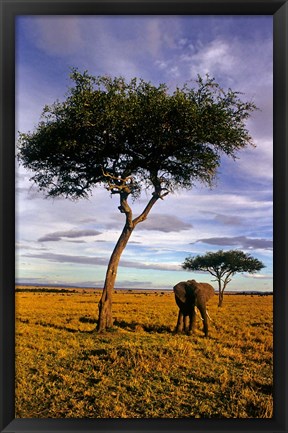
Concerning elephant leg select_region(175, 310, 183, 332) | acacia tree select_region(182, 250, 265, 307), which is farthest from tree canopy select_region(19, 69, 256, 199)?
elephant leg select_region(175, 310, 183, 332)

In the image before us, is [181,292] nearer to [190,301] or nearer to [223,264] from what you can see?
[190,301]

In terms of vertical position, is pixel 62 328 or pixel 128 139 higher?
pixel 128 139

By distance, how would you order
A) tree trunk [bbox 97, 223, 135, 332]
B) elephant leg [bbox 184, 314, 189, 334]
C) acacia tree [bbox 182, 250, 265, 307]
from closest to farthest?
1. tree trunk [bbox 97, 223, 135, 332]
2. acacia tree [bbox 182, 250, 265, 307]
3. elephant leg [bbox 184, 314, 189, 334]

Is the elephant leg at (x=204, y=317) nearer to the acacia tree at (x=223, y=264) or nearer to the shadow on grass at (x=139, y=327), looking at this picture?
the acacia tree at (x=223, y=264)

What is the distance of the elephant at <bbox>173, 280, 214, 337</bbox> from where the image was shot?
20.3ft

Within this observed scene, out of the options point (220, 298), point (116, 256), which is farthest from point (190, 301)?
point (116, 256)

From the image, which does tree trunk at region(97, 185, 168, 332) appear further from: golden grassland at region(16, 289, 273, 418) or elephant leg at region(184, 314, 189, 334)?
Answer: elephant leg at region(184, 314, 189, 334)

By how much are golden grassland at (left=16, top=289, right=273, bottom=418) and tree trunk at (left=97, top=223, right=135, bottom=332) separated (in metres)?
0.13

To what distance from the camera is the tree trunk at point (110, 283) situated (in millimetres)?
5832

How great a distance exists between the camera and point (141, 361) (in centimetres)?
556

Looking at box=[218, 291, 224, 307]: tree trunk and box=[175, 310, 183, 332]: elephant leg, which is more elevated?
box=[218, 291, 224, 307]: tree trunk
